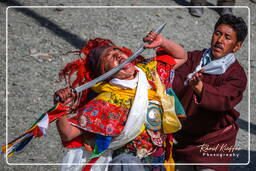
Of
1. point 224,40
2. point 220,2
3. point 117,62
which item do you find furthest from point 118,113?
point 220,2

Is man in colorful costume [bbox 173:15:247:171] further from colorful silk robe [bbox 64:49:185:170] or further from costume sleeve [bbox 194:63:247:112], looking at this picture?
colorful silk robe [bbox 64:49:185:170]

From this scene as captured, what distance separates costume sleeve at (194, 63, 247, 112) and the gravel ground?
6.11 ft

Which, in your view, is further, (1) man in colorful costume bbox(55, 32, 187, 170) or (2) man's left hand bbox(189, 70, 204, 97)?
(1) man in colorful costume bbox(55, 32, 187, 170)

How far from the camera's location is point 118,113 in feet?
9.76

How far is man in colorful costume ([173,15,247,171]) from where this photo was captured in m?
3.04

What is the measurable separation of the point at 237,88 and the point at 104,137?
3.45 ft

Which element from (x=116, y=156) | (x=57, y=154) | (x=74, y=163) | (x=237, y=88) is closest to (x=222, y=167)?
(x=237, y=88)

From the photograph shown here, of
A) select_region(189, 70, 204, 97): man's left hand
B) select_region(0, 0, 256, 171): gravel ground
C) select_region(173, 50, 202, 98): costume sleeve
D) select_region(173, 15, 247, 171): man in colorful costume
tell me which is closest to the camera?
select_region(189, 70, 204, 97): man's left hand

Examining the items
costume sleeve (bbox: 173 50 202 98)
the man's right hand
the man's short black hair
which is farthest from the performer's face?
the man's short black hair

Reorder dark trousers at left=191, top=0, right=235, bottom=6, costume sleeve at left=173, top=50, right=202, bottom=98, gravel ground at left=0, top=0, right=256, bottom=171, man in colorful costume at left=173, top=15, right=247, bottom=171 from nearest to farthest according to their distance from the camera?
1. man in colorful costume at left=173, top=15, right=247, bottom=171
2. costume sleeve at left=173, top=50, right=202, bottom=98
3. gravel ground at left=0, top=0, right=256, bottom=171
4. dark trousers at left=191, top=0, right=235, bottom=6

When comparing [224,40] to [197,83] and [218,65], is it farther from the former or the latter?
[197,83]

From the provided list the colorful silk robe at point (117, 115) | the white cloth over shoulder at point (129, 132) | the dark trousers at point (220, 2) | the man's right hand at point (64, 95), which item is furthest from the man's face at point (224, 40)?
the dark trousers at point (220, 2)

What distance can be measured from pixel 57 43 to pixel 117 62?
357 cm

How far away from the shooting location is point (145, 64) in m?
3.23
